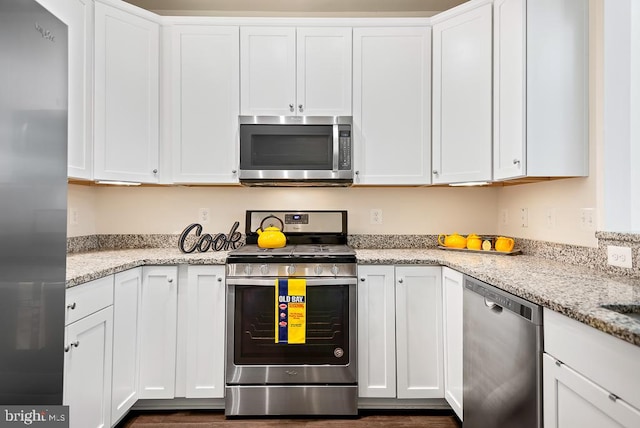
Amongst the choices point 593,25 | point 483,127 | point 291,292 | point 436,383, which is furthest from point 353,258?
point 593,25

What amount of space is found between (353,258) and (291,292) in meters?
0.41

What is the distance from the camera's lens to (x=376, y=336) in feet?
6.95

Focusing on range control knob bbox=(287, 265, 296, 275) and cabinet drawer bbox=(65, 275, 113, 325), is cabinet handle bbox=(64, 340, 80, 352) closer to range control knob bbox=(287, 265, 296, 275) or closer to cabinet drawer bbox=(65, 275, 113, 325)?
cabinet drawer bbox=(65, 275, 113, 325)

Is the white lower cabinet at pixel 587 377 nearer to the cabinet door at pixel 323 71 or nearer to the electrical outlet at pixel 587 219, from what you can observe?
the electrical outlet at pixel 587 219

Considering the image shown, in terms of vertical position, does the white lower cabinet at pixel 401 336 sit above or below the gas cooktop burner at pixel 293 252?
below

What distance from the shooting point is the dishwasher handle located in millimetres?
1215

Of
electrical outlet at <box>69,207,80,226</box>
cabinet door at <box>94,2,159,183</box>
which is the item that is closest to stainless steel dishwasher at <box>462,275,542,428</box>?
cabinet door at <box>94,2,159,183</box>

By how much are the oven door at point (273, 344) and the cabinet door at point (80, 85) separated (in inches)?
42.4

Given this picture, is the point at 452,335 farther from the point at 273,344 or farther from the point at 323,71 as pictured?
the point at 323,71

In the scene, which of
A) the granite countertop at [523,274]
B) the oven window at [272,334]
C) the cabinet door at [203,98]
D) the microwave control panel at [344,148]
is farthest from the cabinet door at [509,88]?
the cabinet door at [203,98]

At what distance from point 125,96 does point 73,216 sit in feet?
2.88

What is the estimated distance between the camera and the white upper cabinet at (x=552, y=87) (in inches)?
71.7

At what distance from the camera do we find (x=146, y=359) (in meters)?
2.09

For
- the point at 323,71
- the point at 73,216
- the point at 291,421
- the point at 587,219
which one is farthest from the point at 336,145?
the point at 73,216
